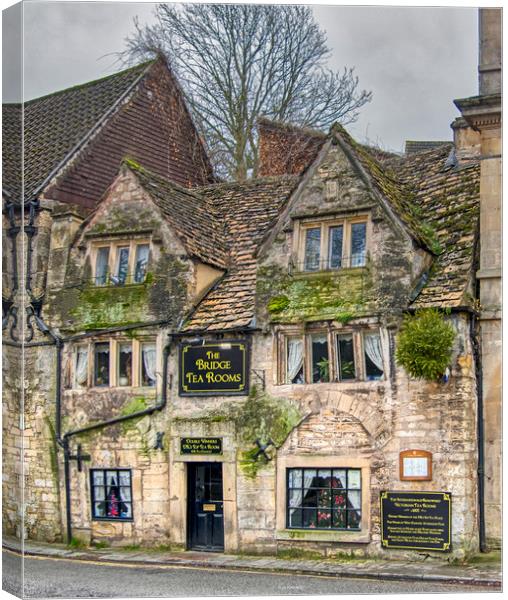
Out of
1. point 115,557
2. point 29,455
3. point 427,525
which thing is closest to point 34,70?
point 29,455

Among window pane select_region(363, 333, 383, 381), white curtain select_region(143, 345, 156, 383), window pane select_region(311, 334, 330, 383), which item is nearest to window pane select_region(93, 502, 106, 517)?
white curtain select_region(143, 345, 156, 383)

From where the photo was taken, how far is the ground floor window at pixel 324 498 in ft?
57.1

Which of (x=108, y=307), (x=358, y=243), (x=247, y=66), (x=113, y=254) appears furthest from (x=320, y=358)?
(x=247, y=66)

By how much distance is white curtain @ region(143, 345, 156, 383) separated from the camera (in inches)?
731

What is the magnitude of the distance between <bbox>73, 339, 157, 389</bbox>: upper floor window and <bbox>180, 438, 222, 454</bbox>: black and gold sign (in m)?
1.07

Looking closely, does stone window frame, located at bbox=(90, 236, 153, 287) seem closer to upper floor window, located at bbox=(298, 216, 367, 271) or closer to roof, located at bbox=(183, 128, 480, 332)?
roof, located at bbox=(183, 128, 480, 332)

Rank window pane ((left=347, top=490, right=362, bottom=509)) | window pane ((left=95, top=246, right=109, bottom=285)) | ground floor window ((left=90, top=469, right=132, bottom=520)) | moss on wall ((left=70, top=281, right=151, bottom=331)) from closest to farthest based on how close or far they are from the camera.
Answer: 1. window pane ((left=347, top=490, right=362, bottom=509))
2. ground floor window ((left=90, top=469, right=132, bottom=520))
3. moss on wall ((left=70, top=281, right=151, bottom=331))
4. window pane ((left=95, top=246, right=109, bottom=285))

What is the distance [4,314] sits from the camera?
55.0ft

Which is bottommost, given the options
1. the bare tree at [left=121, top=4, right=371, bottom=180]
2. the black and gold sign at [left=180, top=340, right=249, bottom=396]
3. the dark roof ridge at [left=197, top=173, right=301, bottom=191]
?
the black and gold sign at [left=180, top=340, right=249, bottom=396]

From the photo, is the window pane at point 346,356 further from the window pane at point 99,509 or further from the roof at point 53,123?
the roof at point 53,123

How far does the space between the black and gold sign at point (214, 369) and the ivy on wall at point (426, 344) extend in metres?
2.54

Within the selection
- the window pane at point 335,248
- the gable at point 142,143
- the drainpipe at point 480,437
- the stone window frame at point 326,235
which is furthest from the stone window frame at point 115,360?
the drainpipe at point 480,437

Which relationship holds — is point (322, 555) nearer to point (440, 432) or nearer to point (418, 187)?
point (440, 432)

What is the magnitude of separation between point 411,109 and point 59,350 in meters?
6.37
